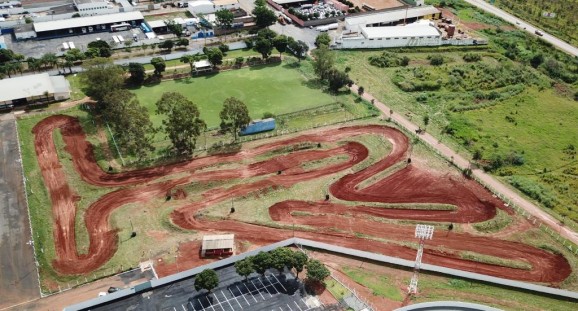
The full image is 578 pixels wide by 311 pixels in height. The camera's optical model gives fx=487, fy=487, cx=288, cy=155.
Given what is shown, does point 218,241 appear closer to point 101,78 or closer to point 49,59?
point 101,78

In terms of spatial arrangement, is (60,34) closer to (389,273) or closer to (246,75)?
(246,75)

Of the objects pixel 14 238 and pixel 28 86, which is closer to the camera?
pixel 14 238

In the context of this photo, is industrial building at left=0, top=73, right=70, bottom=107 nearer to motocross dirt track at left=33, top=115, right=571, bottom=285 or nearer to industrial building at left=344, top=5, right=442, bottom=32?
motocross dirt track at left=33, top=115, right=571, bottom=285

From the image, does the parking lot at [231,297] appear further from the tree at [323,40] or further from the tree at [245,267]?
the tree at [323,40]

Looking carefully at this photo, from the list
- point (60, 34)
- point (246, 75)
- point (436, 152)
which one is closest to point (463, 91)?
point (436, 152)

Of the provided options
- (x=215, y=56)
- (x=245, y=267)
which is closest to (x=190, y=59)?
(x=215, y=56)

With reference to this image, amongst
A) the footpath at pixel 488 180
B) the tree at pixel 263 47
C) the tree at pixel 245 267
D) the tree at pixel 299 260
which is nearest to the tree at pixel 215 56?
the tree at pixel 263 47

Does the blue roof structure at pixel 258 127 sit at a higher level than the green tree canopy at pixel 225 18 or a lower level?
lower

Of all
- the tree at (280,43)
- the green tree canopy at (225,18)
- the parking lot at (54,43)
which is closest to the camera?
the tree at (280,43)
